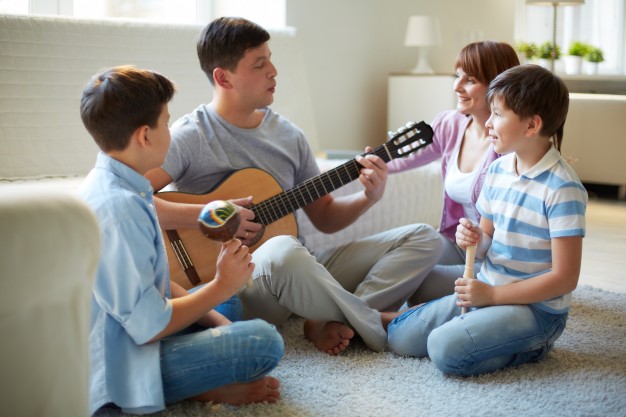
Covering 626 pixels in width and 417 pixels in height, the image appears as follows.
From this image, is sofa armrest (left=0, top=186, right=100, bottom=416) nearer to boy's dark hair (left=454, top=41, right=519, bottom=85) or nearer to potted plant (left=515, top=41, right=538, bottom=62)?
boy's dark hair (left=454, top=41, right=519, bottom=85)

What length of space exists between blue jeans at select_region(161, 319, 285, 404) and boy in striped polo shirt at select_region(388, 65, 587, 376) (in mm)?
446

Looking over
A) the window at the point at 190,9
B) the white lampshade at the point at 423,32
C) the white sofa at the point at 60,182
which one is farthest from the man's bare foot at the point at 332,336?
the white lampshade at the point at 423,32

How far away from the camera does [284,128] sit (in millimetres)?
2271

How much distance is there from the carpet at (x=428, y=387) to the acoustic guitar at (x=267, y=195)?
29 centimetres

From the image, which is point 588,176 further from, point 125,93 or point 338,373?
point 125,93

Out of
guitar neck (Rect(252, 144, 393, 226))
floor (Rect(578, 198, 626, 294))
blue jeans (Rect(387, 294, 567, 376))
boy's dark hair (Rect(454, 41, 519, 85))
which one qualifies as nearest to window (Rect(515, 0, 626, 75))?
floor (Rect(578, 198, 626, 294))

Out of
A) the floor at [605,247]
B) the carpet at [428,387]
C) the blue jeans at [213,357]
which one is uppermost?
the blue jeans at [213,357]

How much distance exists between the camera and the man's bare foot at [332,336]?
199cm

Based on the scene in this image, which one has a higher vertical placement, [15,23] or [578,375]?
[15,23]

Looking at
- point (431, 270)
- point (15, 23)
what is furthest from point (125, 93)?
point (15, 23)

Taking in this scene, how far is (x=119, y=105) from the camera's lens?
157 cm

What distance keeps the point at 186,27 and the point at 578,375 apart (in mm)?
2029

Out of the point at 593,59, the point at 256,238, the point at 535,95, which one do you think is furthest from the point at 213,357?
the point at 593,59

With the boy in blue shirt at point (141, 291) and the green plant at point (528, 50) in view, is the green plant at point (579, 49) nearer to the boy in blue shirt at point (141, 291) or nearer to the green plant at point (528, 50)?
the green plant at point (528, 50)
